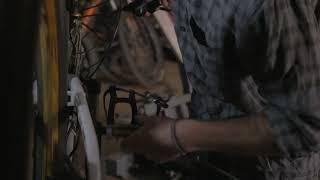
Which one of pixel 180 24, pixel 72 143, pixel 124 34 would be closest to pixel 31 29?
pixel 180 24

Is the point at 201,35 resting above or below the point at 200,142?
above

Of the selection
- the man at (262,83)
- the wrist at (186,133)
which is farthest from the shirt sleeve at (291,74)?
the wrist at (186,133)

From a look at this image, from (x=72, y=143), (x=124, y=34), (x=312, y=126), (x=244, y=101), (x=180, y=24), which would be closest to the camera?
(x=312, y=126)

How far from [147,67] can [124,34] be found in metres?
0.41

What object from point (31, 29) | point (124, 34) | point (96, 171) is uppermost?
point (124, 34)

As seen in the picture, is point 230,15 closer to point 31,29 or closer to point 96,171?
point 96,171

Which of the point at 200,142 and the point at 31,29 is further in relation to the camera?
the point at 200,142

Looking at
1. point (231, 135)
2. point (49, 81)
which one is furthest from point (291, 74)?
point (49, 81)

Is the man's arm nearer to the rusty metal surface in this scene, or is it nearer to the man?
the man

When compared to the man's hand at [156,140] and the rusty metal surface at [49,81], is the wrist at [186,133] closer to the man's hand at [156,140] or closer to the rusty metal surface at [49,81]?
the man's hand at [156,140]

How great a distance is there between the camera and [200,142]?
101 centimetres

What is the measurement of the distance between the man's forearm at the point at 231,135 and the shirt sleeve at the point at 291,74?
0.02m

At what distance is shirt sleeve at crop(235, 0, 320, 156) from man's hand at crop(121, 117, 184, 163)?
210 millimetres

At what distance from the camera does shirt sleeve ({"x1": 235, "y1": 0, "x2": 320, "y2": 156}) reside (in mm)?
924
